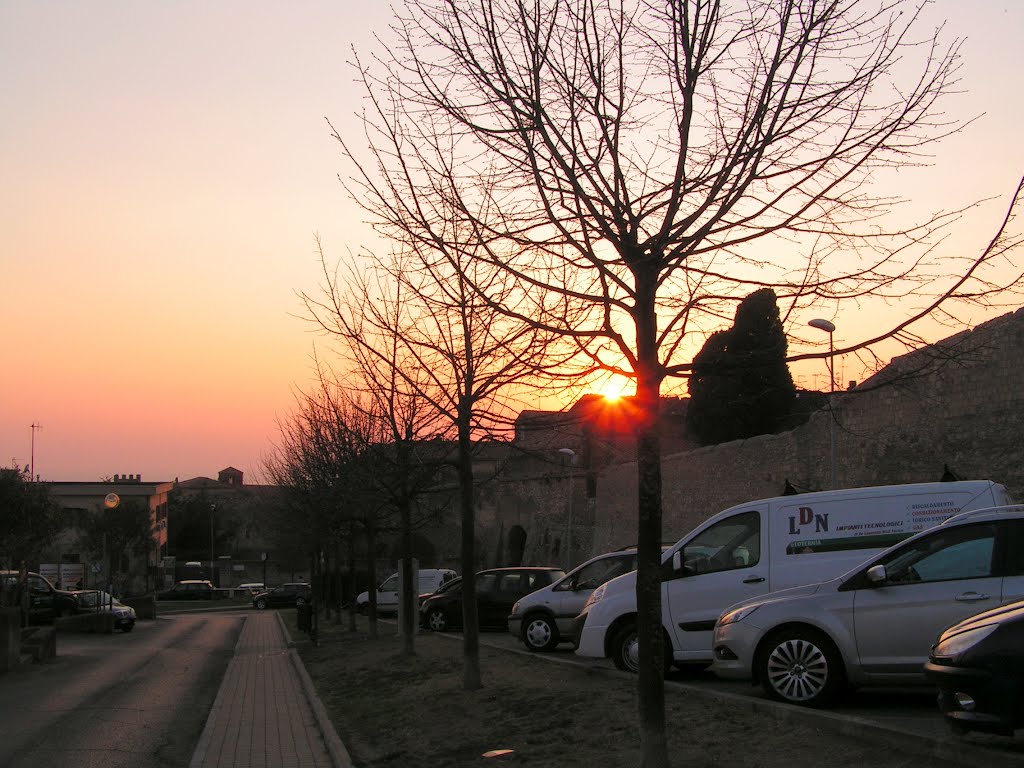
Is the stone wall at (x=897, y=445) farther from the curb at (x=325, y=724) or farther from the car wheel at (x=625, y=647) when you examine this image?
the curb at (x=325, y=724)

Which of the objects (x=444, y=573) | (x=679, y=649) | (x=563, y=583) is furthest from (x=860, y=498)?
(x=444, y=573)

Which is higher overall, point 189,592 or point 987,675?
point 987,675

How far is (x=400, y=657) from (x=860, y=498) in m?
8.97

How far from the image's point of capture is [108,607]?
35719 millimetres

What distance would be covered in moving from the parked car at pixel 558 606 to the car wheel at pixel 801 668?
8338 mm

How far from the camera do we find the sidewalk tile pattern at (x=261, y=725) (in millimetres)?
10156

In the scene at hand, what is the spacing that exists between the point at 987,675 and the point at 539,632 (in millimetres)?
12251

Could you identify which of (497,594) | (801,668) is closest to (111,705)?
(801,668)

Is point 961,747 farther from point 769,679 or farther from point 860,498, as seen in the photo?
point 860,498

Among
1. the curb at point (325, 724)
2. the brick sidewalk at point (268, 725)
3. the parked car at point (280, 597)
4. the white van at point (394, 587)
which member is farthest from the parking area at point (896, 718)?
the parked car at point (280, 597)

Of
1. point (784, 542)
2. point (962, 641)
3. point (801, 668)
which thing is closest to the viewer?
point (962, 641)

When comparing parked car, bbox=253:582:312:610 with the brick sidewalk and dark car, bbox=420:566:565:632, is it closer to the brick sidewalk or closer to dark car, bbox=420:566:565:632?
dark car, bbox=420:566:565:632

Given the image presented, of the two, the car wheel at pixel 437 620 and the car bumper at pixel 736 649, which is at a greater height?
the car bumper at pixel 736 649

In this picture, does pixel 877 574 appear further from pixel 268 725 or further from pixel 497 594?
pixel 497 594
